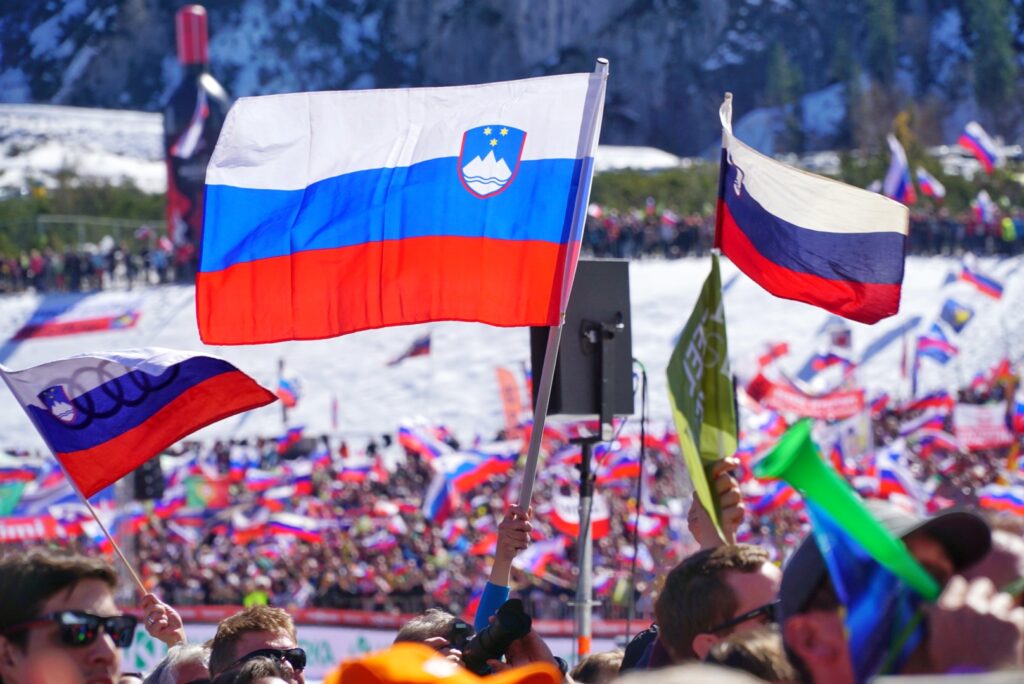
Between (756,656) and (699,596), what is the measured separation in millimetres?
372

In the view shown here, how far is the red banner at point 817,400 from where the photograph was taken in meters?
17.4

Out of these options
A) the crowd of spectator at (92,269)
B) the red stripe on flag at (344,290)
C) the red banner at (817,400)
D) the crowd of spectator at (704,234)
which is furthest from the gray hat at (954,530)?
the crowd of spectator at (92,269)

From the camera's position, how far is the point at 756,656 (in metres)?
2.33

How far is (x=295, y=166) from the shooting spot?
15.7 ft

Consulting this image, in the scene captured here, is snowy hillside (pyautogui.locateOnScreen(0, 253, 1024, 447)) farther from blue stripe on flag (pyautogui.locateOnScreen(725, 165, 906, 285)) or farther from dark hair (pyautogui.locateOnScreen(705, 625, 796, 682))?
dark hair (pyautogui.locateOnScreen(705, 625, 796, 682))

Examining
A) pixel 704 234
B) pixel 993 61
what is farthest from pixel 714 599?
pixel 993 61

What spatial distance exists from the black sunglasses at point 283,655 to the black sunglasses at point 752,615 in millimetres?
1100

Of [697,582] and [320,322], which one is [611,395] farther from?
[697,582]

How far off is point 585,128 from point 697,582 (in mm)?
2086

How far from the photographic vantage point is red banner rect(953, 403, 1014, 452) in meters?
17.6

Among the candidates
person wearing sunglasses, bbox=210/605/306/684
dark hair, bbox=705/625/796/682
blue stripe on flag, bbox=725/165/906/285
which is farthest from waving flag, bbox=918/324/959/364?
dark hair, bbox=705/625/796/682

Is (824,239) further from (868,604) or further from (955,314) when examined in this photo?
(955,314)

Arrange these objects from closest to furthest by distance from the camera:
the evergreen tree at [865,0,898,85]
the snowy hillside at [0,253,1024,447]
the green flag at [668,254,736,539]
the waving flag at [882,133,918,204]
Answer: the green flag at [668,254,736,539]
the waving flag at [882,133,918,204]
the snowy hillside at [0,253,1024,447]
the evergreen tree at [865,0,898,85]

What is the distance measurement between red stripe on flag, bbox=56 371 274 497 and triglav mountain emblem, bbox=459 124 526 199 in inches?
37.4
